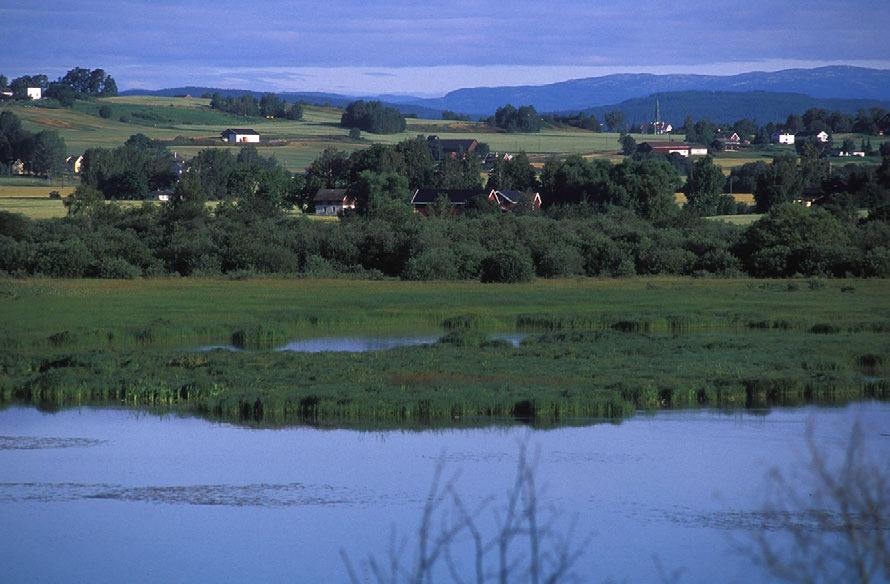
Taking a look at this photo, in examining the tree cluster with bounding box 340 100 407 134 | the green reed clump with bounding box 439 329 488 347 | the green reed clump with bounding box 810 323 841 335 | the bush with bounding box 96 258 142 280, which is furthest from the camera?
the tree cluster with bounding box 340 100 407 134

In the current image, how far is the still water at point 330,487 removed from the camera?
43.6 feet

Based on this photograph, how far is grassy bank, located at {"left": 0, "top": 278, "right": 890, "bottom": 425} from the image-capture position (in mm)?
21266

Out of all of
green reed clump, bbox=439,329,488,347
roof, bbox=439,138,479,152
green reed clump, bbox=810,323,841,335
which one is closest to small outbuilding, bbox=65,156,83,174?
roof, bbox=439,138,479,152

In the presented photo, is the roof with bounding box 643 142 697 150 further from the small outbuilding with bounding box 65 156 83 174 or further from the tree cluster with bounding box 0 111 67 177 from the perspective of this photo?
the tree cluster with bounding box 0 111 67 177

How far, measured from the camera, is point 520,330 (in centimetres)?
3206

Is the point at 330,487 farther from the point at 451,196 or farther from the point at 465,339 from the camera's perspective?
the point at 451,196

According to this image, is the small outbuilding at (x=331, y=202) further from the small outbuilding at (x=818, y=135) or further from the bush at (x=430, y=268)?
the small outbuilding at (x=818, y=135)

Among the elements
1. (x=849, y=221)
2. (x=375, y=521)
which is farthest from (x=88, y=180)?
(x=375, y=521)

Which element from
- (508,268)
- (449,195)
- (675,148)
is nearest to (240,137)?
(675,148)

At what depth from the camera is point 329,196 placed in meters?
74.4

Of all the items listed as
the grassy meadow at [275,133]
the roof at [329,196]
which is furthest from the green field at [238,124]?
the roof at [329,196]

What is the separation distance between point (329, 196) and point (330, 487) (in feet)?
193

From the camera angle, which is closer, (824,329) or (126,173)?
(824,329)

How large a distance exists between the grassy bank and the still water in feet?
3.32
